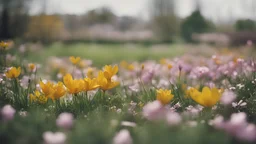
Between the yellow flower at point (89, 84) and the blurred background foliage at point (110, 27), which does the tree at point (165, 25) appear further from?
the yellow flower at point (89, 84)

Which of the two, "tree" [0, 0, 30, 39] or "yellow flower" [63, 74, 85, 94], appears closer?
"yellow flower" [63, 74, 85, 94]

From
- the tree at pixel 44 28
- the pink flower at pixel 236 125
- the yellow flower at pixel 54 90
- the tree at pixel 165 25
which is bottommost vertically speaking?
the tree at pixel 165 25

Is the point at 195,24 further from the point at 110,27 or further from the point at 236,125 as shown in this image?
the point at 236,125

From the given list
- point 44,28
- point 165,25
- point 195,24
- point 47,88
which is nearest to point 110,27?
point 165,25

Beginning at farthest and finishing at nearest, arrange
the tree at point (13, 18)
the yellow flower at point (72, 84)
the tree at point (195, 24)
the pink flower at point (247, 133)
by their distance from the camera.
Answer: the tree at point (195, 24)
the tree at point (13, 18)
the yellow flower at point (72, 84)
the pink flower at point (247, 133)

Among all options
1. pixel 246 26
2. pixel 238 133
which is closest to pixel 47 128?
pixel 238 133

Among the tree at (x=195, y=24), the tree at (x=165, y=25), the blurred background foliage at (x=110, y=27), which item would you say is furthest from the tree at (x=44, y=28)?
the tree at (x=165, y=25)

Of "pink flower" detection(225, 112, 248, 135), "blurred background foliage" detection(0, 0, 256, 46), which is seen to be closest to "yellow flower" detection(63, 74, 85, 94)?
"pink flower" detection(225, 112, 248, 135)

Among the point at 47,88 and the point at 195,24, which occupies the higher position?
the point at 47,88

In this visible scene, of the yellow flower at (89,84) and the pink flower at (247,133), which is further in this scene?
the yellow flower at (89,84)

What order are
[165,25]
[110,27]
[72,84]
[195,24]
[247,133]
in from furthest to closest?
1. [110,27]
2. [165,25]
3. [195,24]
4. [72,84]
5. [247,133]

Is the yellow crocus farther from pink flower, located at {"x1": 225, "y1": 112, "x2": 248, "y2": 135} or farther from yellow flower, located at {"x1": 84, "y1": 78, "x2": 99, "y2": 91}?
pink flower, located at {"x1": 225, "y1": 112, "x2": 248, "y2": 135}
